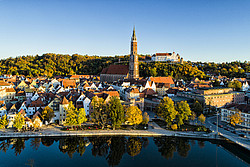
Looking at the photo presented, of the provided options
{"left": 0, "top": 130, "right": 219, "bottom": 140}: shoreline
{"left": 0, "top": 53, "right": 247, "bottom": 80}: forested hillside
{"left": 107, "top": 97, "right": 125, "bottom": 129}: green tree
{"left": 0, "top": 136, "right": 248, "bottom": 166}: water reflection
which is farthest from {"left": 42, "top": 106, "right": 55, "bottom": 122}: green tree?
{"left": 0, "top": 53, "right": 247, "bottom": 80}: forested hillside

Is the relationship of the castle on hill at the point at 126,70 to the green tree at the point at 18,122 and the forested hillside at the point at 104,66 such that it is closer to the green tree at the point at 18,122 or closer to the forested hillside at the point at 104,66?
the forested hillside at the point at 104,66

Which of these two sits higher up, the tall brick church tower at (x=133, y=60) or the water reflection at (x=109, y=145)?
the tall brick church tower at (x=133, y=60)

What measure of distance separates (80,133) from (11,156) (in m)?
10.1

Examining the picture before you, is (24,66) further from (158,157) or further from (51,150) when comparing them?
(158,157)

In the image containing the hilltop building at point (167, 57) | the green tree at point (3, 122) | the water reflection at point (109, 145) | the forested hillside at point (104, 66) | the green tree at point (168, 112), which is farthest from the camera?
the hilltop building at point (167, 57)

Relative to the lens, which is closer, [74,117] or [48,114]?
[74,117]

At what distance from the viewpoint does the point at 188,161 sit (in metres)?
25.0

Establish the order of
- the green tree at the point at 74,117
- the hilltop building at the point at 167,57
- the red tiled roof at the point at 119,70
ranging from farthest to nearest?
the hilltop building at the point at 167,57 → the red tiled roof at the point at 119,70 → the green tree at the point at 74,117

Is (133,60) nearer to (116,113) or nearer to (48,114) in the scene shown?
(116,113)

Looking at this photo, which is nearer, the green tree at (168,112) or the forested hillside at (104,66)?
the green tree at (168,112)

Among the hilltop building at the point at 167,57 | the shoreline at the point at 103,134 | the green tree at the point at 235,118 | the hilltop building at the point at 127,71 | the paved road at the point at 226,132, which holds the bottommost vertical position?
the shoreline at the point at 103,134

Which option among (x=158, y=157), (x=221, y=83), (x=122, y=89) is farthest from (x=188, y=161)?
(x=221, y=83)

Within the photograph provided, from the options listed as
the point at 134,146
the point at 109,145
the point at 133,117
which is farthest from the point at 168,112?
the point at 109,145

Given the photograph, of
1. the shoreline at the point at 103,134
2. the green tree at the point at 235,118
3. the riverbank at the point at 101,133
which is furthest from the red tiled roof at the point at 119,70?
the green tree at the point at 235,118
